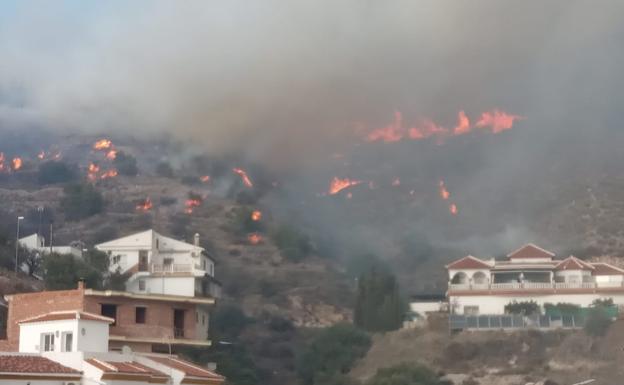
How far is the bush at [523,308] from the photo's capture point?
342 ft

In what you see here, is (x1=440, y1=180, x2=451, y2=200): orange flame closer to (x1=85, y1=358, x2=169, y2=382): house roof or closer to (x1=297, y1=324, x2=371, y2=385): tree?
(x1=297, y1=324, x2=371, y2=385): tree

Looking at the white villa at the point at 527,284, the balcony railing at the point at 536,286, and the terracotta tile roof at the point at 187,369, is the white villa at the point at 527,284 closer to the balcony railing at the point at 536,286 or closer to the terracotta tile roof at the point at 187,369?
the balcony railing at the point at 536,286

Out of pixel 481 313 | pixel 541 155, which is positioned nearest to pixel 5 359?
pixel 481 313

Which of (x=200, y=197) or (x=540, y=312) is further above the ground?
(x=200, y=197)

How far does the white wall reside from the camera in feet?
345

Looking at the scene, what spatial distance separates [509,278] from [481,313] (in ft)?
20.7

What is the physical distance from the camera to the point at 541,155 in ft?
650

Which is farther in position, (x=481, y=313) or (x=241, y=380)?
(x=481, y=313)

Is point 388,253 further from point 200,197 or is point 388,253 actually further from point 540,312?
point 540,312

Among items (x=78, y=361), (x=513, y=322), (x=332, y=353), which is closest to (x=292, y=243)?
(x=332, y=353)

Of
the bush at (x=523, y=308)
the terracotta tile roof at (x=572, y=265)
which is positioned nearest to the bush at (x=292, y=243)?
the terracotta tile roof at (x=572, y=265)

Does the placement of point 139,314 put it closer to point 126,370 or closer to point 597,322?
point 126,370

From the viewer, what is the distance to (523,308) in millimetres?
104562

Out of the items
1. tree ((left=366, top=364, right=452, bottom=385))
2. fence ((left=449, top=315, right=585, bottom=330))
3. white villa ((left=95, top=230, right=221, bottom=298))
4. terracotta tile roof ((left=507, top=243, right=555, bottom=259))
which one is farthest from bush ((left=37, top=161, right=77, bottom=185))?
tree ((left=366, top=364, right=452, bottom=385))
